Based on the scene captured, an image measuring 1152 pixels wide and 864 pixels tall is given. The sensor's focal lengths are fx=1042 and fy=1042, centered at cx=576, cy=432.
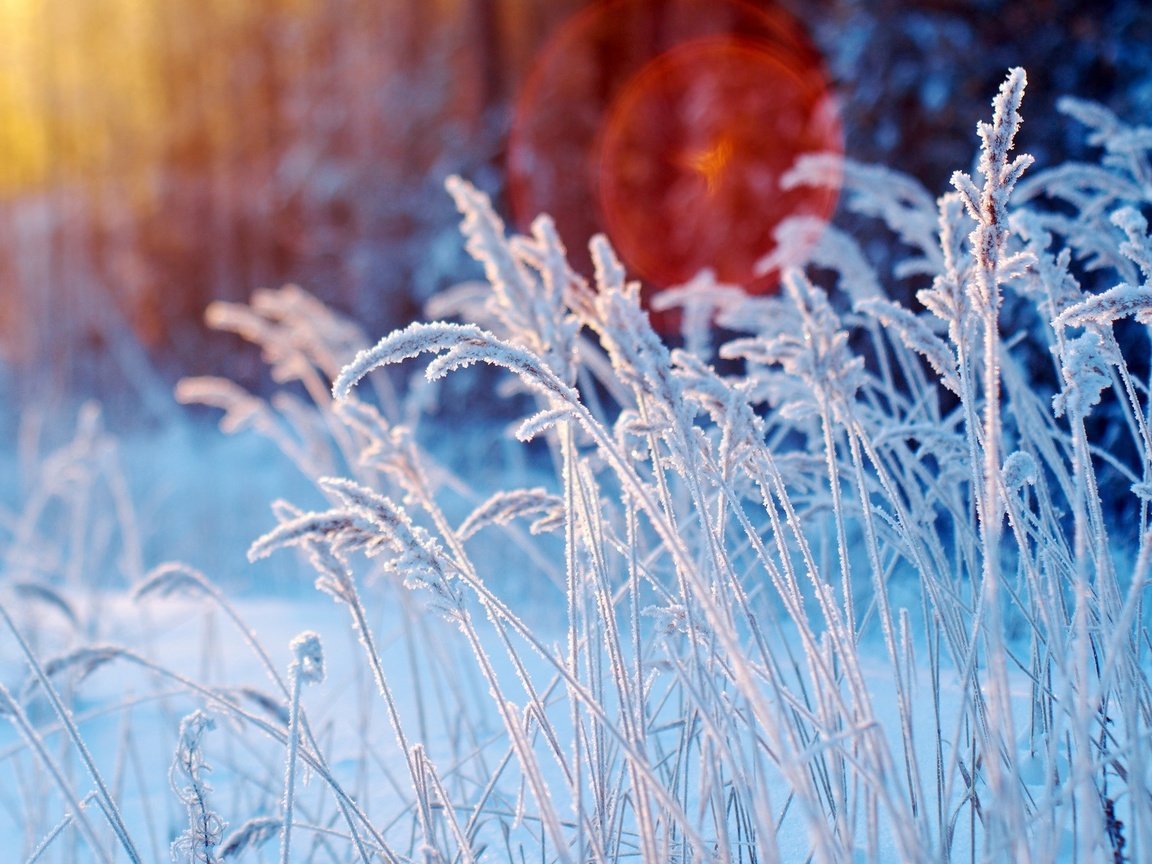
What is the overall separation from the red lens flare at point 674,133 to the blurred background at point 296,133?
14 cm

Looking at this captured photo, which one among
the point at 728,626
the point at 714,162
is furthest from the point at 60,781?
the point at 714,162

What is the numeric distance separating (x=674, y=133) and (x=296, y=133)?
484cm

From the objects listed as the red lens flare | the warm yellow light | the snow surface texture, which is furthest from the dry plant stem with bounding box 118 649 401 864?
the warm yellow light

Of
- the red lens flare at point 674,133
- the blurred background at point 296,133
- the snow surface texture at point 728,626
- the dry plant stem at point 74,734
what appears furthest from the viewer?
the red lens flare at point 674,133

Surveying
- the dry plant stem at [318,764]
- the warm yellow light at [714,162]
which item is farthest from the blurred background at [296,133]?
the dry plant stem at [318,764]

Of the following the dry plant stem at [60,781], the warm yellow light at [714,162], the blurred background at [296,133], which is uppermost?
the blurred background at [296,133]

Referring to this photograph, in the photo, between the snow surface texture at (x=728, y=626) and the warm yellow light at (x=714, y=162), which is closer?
the snow surface texture at (x=728, y=626)

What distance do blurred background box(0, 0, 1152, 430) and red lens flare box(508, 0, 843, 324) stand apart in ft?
0.45

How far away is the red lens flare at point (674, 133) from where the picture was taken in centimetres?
476

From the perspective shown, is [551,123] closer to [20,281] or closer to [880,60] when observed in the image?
[880,60]

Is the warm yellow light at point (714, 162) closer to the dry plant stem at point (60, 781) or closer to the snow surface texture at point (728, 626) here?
the snow surface texture at point (728, 626)

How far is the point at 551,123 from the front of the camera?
5.97m

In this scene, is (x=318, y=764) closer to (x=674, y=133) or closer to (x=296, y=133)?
(x=674, y=133)

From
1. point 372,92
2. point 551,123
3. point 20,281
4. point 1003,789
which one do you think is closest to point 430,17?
point 372,92
